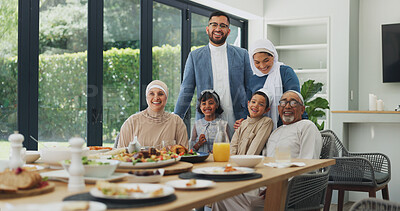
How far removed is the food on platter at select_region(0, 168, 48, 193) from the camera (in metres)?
1.56

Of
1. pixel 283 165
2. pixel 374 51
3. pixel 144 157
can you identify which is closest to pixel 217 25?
pixel 283 165

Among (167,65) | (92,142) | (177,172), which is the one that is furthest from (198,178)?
(167,65)

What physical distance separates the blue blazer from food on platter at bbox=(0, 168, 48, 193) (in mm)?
2306

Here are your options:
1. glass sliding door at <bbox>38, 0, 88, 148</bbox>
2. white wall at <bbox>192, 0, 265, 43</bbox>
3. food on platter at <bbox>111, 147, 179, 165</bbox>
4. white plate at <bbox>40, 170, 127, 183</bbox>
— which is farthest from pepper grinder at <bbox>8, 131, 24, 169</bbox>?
white wall at <bbox>192, 0, 265, 43</bbox>

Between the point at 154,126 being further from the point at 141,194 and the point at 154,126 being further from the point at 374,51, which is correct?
the point at 374,51

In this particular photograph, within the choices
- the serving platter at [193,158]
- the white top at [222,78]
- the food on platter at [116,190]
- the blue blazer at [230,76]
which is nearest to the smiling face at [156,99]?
the blue blazer at [230,76]

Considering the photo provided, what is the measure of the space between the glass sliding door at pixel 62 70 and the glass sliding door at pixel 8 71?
246 millimetres

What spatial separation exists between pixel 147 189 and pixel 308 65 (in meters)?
5.32

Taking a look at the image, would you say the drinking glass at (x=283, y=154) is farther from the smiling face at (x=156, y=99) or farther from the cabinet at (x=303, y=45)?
the cabinet at (x=303, y=45)

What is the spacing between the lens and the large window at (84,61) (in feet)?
12.1

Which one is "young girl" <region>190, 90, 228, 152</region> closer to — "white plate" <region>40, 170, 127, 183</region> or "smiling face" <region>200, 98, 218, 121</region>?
"smiling face" <region>200, 98, 218, 121</region>

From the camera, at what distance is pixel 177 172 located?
2119 mm

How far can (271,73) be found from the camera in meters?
3.68

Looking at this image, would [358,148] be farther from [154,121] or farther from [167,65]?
[154,121]
